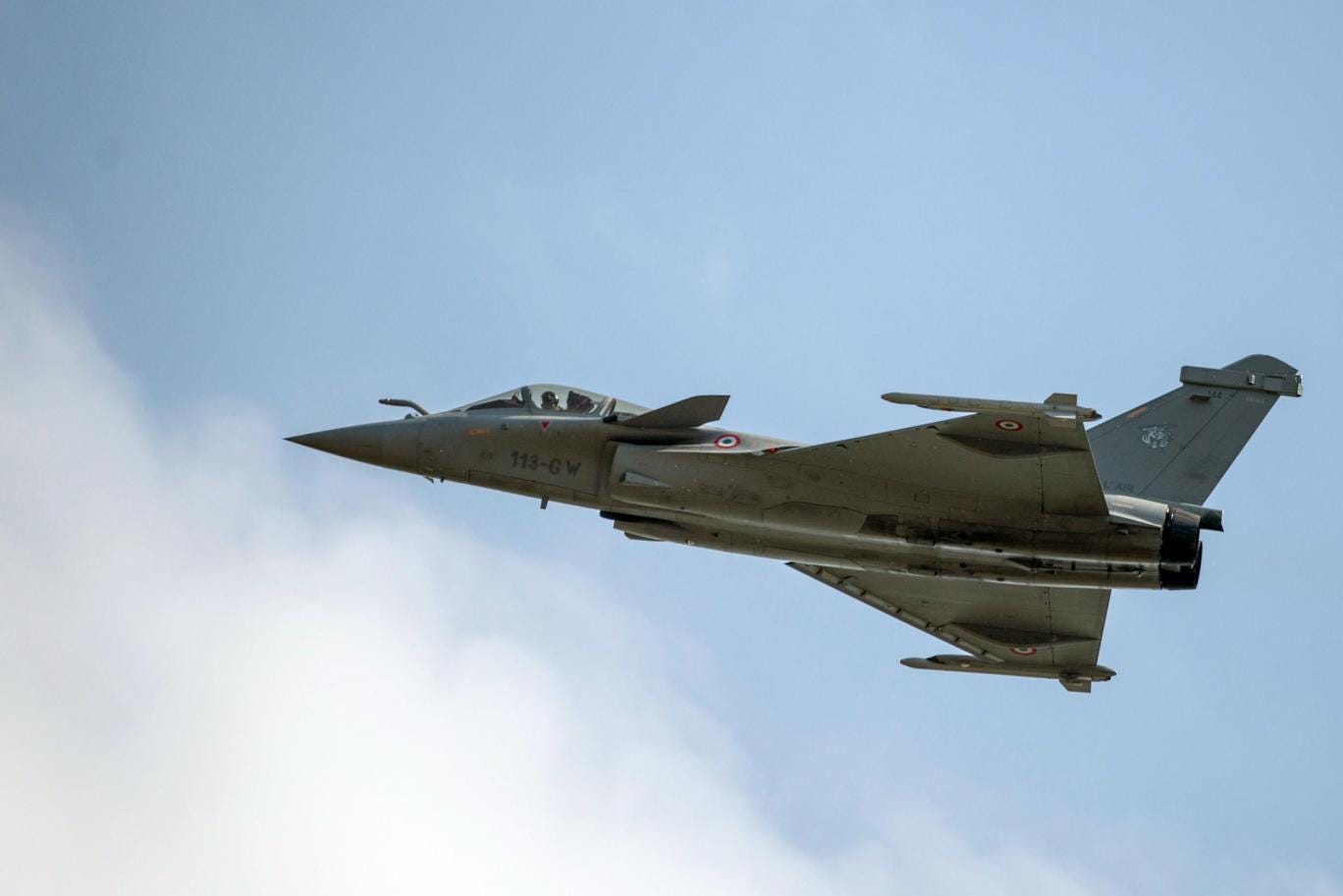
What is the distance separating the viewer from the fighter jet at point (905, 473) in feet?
78.5

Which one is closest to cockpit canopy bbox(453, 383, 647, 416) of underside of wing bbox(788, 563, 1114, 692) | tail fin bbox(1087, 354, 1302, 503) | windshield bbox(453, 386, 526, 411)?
windshield bbox(453, 386, 526, 411)

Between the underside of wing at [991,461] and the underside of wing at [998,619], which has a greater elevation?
the underside of wing at [991,461]

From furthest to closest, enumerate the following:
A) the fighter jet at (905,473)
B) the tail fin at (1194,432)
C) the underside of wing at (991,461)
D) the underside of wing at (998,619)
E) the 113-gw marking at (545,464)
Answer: the underside of wing at (998,619), the tail fin at (1194,432), the 113-gw marking at (545,464), the fighter jet at (905,473), the underside of wing at (991,461)

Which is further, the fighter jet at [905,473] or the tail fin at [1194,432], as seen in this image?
the tail fin at [1194,432]

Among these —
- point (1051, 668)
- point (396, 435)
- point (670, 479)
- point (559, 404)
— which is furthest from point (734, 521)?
point (1051, 668)

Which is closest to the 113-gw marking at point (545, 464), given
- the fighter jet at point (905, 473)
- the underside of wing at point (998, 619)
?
the fighter jet at point (905, 473)

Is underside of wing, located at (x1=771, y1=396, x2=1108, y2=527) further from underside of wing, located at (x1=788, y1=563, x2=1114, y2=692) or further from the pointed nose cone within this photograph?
the pointed nose cone

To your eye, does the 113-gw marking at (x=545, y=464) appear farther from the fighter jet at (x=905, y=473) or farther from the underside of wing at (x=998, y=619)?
the underside of wing at (x=998, y=619)

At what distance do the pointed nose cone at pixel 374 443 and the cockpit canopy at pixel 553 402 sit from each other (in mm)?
946

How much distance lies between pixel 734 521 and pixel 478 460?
4.15 metres

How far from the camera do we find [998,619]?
98.3 ft

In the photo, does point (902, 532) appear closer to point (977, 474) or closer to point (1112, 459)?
point (977, 474)

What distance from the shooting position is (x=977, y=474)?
24.2m

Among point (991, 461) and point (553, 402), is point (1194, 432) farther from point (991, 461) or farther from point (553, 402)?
point (553, 402)
